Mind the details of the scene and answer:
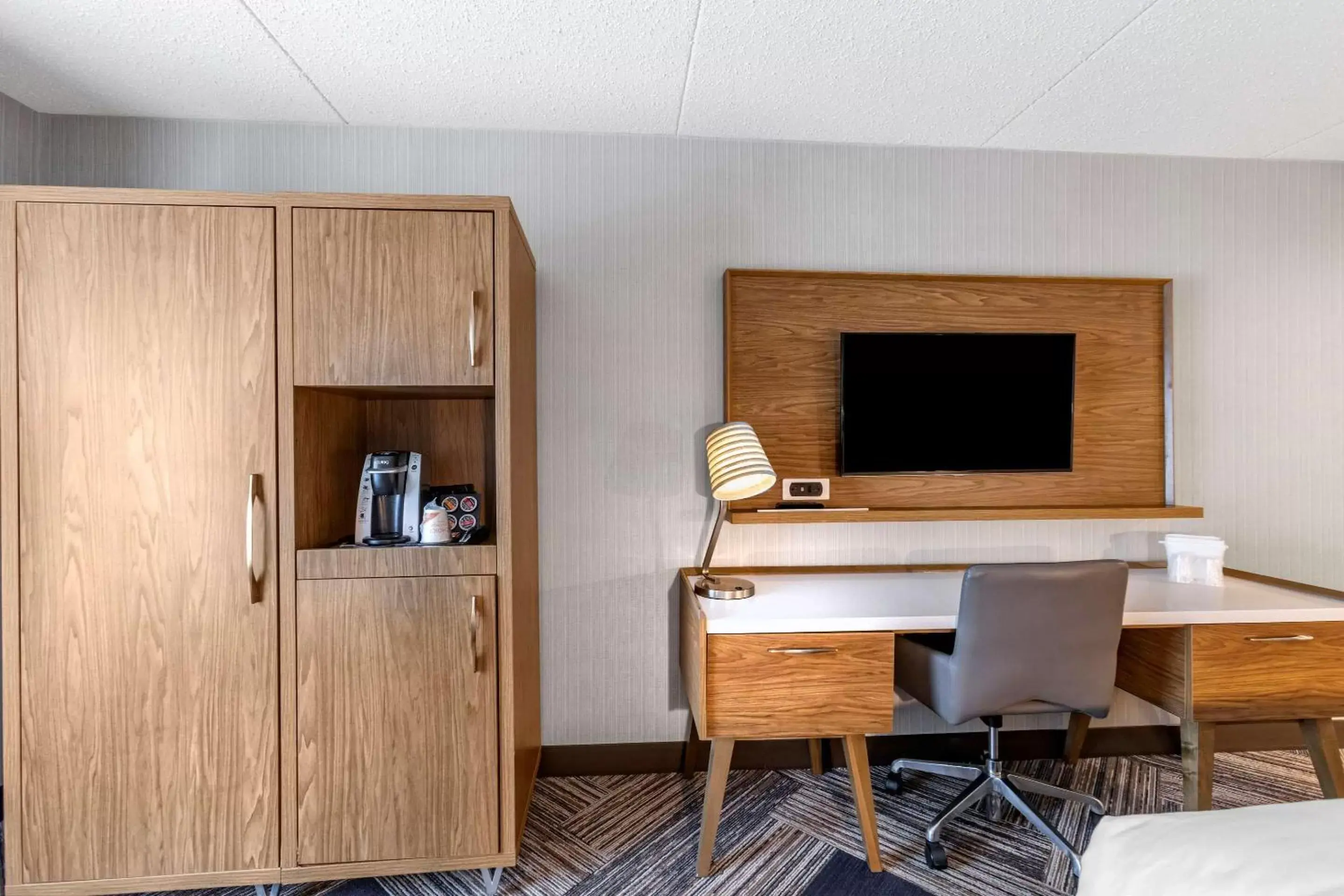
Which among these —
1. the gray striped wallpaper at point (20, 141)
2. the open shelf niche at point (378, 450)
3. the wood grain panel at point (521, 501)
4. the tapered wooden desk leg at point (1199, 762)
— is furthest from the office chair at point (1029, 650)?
the gray striped wallpaper at point (20, 141)

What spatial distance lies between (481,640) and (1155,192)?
9.67ft

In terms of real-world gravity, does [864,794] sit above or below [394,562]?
below

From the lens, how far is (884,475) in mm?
2455

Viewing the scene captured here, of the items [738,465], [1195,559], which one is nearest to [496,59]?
[738,465]

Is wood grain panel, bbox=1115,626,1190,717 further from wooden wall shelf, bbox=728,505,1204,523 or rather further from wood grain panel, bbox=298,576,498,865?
wood grain panel, bbox=298,576,498,865

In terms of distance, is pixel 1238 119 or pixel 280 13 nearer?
pixel 280 13

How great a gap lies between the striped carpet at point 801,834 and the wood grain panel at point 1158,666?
44 cm

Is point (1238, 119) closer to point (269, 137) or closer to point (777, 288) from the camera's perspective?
point (777, 288)

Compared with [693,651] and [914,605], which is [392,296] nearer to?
[693,651]

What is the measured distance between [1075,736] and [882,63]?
2440 mm

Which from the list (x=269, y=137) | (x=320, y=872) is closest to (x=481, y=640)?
(x=320, y=872)

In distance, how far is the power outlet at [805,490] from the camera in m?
2.44

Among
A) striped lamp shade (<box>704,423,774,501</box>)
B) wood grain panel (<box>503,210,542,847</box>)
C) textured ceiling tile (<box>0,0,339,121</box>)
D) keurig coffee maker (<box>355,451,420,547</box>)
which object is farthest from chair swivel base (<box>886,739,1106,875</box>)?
textured ceiling tile (<box>0,0,339,121</box>)

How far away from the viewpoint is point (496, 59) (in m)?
1.91
